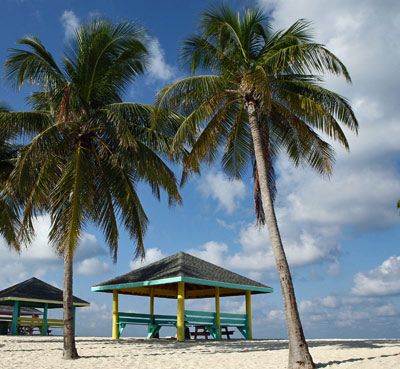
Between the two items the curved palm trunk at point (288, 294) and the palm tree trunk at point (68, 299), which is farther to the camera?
the palm tree trunk at point (68, 299)

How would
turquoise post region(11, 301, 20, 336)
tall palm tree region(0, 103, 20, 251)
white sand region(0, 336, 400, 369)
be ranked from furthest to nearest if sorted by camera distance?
turquoise post region(11, 301, 20, 336), tall palm tree region(0, 103, 20, 251), white sand region(0, 336, 400, 369)

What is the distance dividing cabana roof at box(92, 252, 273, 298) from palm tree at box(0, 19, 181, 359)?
12.5 feet

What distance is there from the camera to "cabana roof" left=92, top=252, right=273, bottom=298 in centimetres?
1948

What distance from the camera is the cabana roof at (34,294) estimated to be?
26025 millimetres

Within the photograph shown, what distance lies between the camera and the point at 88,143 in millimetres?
15500

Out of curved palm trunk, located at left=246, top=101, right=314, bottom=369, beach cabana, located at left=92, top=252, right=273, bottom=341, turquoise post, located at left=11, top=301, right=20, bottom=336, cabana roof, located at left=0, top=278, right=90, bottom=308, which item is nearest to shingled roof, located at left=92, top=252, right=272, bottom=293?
beach cabana, located at left=92, top=252, right=273, bottom=341

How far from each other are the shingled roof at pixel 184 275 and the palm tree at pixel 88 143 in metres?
3.77

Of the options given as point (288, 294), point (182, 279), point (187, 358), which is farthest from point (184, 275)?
point (288, 294)

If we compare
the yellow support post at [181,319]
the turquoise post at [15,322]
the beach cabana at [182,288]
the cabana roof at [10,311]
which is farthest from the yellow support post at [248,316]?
the cabana roof at [10,311]

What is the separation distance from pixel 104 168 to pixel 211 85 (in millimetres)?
4707

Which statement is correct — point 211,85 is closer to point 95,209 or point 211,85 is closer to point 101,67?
point 101,67

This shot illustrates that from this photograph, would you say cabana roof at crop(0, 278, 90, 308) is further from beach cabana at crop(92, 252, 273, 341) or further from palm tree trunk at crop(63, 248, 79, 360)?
palm tree trunk at crop(63, 248, 79, 360)

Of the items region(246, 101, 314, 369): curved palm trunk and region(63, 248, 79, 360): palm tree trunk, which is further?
region(63, 248, 79, 360): palm tree trunk

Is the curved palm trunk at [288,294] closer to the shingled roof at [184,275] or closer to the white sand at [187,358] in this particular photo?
the white sand at [187,358]
